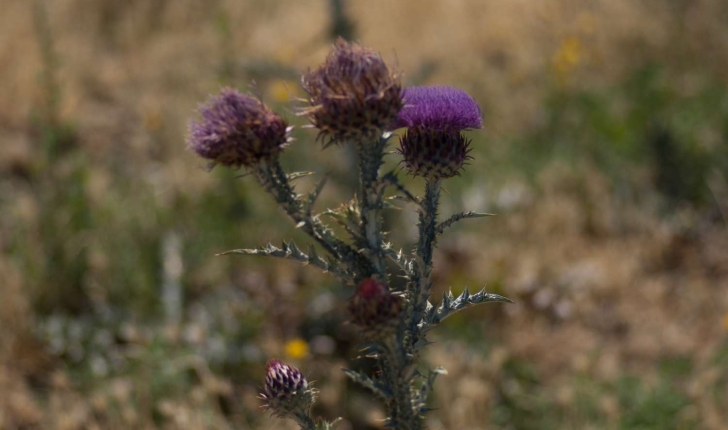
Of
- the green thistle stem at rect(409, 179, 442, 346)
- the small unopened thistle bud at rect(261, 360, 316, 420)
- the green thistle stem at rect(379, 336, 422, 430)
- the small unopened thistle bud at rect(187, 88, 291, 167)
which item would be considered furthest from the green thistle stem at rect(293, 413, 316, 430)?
the small unopened thistle bud at rect(187, 88, 291, 167)

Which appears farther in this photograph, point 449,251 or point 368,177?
point 449,251

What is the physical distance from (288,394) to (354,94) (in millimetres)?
664

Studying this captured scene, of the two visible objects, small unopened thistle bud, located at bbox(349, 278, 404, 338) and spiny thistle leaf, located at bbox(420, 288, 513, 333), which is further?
spiny thistle leaf, located at bbox(420, 288, 513, 333)

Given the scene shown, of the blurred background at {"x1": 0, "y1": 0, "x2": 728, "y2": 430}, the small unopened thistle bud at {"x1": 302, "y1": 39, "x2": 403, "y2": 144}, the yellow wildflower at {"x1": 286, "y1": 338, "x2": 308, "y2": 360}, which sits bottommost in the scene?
the small unopened thistle bud at {"x1": 302, "y1": 39, "x2": 403, "y2": 144}

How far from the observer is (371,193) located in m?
1.50

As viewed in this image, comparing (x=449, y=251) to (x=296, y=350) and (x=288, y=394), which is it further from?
(x=288, y=394)

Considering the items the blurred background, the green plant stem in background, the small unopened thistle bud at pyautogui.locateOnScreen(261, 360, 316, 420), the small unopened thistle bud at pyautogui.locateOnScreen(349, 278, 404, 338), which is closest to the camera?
the small unopened thistle bud at pyautogui.locateOnScreen(349, 278, 404, 338)

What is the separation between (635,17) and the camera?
7598 mm

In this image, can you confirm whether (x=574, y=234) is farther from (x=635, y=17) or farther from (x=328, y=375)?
(x=635, y=17)

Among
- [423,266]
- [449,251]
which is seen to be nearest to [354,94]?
[423,266]

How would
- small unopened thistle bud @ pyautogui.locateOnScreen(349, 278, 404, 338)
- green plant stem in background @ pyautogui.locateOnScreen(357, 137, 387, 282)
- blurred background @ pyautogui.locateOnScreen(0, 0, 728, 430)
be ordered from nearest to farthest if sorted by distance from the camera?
small unopened thistle bud @ pyautogui.locateOnScreen(349, 278, 404, 338) → green plant stem in background @ pyautogui.locateOnScreen(357, 137, 387, 282) → blurred background @ pyautogui.locateOnScreen(0, 0, 728, 430)

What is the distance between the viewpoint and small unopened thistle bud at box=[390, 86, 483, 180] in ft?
5.16

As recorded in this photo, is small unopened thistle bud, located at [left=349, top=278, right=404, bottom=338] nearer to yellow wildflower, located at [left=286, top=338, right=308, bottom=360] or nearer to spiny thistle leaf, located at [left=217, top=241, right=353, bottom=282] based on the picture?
spiny thistle leaf, located at [left=217, top=241, right=353, bottom=282]

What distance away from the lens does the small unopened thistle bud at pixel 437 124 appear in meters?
1.57
